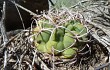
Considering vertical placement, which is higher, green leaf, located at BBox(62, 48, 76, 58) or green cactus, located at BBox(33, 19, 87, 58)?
green cactus, located at BBox(33, 19, 87, 58)

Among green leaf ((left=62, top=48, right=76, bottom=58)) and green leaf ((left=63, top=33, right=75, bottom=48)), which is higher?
green leaf ((left=63, top=33, right=75, bottom=48))

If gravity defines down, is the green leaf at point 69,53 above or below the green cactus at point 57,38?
below

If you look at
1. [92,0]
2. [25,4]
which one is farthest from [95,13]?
[25,4]

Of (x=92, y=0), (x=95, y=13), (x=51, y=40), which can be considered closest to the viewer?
(x=51, y=40)

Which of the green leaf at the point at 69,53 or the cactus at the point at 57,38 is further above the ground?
the cactus at the point at 57,38

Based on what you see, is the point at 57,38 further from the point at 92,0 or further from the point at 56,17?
the point at 92,0

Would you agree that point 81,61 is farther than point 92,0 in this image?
No

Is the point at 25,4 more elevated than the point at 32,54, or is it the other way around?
the point at 25,4

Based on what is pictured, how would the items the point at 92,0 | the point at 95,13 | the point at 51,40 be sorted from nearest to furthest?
the point at 51,40, the point at 95,13, the point at 92,0

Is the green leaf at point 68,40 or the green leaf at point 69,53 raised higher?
the green leaf at point 68,40

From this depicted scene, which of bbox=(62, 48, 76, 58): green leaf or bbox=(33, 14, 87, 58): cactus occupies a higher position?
bbox=(33, 14, 87, 58): cactus

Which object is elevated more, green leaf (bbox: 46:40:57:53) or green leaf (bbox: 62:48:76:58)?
green leaf (bbox: 46:40:57:53)
